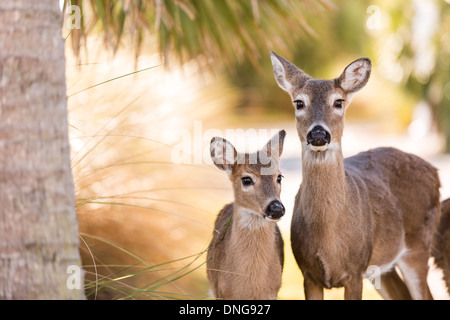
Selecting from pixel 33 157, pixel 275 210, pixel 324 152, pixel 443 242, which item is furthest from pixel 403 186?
pixel 33 157

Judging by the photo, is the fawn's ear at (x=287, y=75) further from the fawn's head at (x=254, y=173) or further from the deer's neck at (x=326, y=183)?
the deer's neck at (x=326, y=183)

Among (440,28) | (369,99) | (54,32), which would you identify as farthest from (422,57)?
(54,32)

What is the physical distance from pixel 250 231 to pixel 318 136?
3.10ft

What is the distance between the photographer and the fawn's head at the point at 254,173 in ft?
15.0

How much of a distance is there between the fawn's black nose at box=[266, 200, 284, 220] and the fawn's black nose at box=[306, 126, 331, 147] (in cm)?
47

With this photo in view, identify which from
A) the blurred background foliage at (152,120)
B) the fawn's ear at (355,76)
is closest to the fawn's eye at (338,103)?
the fawn's ear at (355,76)

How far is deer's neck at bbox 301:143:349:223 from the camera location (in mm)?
4555

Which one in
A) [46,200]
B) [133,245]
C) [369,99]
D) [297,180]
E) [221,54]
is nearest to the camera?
[46,200]

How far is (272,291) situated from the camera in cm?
471

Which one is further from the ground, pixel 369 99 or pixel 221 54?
A: pixel 369 99

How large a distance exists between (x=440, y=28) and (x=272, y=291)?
12.8 m

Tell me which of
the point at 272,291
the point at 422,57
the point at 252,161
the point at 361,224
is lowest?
the point at 272,291

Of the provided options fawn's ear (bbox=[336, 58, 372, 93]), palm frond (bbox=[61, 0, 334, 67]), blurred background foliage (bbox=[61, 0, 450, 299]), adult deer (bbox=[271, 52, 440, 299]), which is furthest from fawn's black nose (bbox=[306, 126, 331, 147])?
palm frond (bbox=[61, 0, 334, 67])

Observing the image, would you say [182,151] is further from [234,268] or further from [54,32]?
[54,32]
